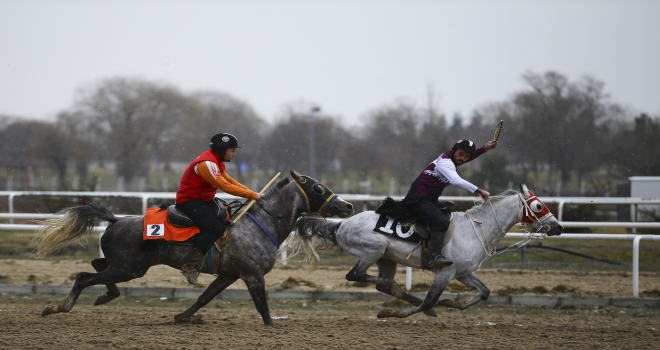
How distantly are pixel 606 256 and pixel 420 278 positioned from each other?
3778 mm

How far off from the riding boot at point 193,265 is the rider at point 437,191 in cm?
251

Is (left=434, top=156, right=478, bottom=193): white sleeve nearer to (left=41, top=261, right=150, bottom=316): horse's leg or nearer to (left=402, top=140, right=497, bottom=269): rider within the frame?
(left=402, top=140, right=497, bottom=269): rider

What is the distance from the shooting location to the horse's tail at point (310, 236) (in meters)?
8.41

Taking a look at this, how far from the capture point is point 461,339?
707cm

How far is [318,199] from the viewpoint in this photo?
25.8 feet

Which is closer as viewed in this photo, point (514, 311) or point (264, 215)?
point (264, 215)

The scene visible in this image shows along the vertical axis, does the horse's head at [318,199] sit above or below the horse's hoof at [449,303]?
above

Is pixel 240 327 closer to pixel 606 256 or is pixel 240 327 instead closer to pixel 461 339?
pixel 461 339

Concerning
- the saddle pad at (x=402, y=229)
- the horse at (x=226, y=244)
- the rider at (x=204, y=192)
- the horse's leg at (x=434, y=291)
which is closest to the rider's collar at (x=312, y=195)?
the horse at (x=226, y=244)

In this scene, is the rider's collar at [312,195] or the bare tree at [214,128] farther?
the bare tree at [214,128]

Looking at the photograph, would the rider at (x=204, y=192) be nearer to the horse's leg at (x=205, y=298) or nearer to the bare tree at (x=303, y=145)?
the horse's leg at (x=205, y=298)

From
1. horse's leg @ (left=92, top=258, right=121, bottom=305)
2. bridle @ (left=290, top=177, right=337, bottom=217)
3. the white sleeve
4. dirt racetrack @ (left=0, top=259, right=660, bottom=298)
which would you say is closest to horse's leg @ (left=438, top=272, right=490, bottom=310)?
the white sleeve

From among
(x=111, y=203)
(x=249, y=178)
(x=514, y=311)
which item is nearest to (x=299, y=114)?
(x=249, y=178)

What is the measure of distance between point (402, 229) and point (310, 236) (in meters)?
1.18
